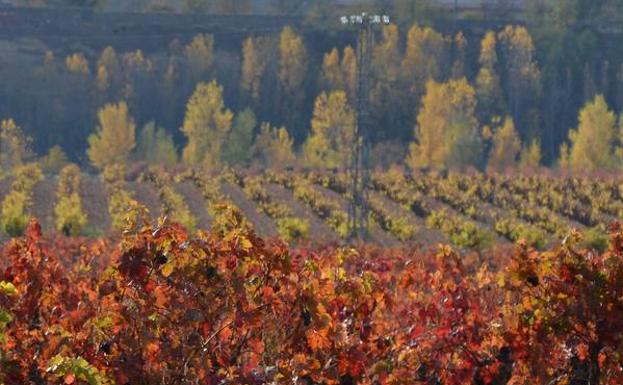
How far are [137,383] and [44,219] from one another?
31.2 m

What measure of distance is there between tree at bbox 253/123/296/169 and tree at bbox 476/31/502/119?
12.9 metres

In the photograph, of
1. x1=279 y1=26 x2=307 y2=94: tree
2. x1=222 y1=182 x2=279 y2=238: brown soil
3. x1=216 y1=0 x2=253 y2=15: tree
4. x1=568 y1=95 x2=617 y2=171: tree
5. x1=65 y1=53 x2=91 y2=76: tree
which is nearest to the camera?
x1=222 y1=182 x2=279 y2=238: brown soil

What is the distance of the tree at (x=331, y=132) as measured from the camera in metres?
71.2

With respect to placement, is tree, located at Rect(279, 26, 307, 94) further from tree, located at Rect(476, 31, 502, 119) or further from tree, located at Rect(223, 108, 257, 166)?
tree, located at Rect(476, 31, 502, 119)

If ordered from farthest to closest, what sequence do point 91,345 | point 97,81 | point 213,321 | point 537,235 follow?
point 97,81 → point 537,235 → point 91,345 → point 213,321

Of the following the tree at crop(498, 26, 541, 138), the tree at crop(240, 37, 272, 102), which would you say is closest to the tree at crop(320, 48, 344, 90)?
the tree at crop(240, 37, 272, 102)

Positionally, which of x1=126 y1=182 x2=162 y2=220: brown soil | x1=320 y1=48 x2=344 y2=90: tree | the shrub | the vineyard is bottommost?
x1=320 y1=48 x2=344 y2=90: tree

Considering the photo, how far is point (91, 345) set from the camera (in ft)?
25.0

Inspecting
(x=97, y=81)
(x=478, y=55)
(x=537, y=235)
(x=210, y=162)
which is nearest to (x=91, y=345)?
(x=537, y=235)

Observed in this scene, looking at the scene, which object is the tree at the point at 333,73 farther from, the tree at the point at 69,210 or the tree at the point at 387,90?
the tree at the point at 69,210

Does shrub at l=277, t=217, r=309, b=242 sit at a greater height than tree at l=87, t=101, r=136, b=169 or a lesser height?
greater

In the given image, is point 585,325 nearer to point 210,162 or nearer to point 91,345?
point 91,345

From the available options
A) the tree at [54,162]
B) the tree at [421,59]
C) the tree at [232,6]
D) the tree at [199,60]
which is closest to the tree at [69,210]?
the tree at [54,162]

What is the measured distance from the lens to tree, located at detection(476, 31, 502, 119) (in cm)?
8131
